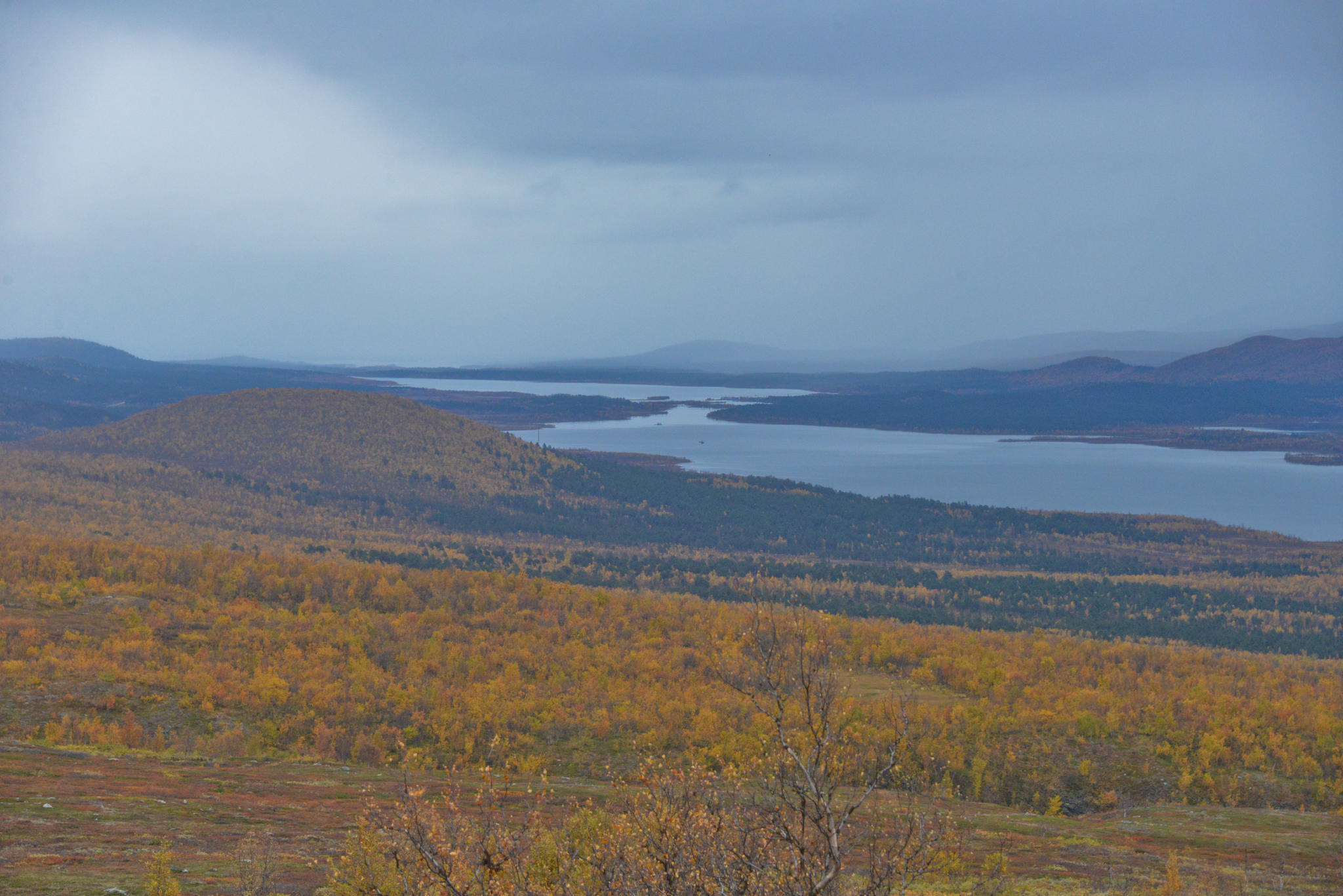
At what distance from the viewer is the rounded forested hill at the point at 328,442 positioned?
473 ft

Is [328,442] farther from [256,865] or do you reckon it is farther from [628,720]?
[256,865]

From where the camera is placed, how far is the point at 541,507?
13975 cm

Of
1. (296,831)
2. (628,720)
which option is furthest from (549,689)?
(296,831)

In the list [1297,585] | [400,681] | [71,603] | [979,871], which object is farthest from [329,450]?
[979,871]

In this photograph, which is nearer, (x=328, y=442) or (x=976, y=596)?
(x=976, y=596)

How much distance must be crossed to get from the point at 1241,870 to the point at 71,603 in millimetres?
51163

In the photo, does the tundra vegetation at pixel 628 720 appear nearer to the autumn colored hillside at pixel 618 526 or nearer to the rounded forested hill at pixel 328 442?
the autumn colored hillside at pixel 618 526

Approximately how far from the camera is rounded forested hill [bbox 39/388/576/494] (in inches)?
5679

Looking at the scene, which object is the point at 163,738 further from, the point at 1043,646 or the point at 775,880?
the point at 1043,646

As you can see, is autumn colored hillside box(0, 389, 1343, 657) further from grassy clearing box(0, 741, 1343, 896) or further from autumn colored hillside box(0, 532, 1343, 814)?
grassy clearing box(0, 741, 1343, 896)

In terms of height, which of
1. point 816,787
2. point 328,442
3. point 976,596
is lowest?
point 976,596

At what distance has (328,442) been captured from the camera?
510 ft

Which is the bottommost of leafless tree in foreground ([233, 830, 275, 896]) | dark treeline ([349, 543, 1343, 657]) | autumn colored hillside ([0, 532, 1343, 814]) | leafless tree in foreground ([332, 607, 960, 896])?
dark treeline ([349, 543, 1343, 657])

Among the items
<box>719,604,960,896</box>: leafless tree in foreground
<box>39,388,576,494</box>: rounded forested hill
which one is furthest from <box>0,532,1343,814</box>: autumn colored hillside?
<box>39,388,576,494</box>: rounded forested hill
